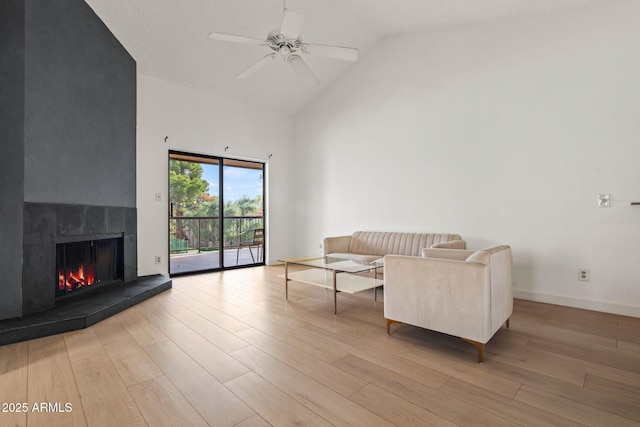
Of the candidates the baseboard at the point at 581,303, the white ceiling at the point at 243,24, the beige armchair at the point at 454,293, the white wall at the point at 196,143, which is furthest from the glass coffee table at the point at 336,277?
the white ceiling at the point at 243,24

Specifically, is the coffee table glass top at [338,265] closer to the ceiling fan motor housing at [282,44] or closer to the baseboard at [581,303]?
the baseboard at [581,303]

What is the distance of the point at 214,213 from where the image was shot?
212 inches

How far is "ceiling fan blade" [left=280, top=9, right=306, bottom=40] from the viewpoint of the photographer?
2567 millimetres

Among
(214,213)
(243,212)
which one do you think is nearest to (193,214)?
(214,213)

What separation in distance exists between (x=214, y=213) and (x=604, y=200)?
532 centimetres

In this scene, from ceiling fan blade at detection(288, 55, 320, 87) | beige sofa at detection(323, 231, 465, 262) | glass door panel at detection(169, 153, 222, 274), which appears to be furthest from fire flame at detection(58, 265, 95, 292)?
ceiling fan blade at detection(288, 55, 320, 87)

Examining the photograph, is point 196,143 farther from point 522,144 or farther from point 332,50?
point 522,144

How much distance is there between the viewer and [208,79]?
4.87 m

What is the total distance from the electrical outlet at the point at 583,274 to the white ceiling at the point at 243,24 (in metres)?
2.77

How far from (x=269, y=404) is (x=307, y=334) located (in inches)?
38.0

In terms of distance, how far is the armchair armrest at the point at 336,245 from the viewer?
469 centimetres

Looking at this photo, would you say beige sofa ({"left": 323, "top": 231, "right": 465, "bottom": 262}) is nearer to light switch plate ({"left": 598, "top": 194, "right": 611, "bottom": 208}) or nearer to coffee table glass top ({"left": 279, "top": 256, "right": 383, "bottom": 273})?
coffee table glass top ({"left": 279, "top": 256, "right": 383, "bottom": 273})

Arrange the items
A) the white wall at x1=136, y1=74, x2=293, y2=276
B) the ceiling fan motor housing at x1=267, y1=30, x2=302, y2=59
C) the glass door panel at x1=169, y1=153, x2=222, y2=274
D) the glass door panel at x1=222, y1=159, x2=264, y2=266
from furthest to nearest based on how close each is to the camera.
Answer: the glass door panel at x1=222, y1=159, x2=264, y2=266 → the glass door panel at x1=169, y1=153, x2=222, y2=274 → the white wall at x1=136, y1=74, x2=293, y2=276 → the ceiling fan motor housing at x1=267, y1=30, x2=302, y2=59

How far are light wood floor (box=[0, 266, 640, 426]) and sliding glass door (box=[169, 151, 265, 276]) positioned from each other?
2232 millimetres
